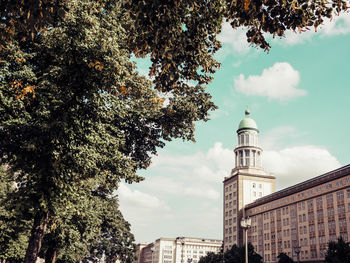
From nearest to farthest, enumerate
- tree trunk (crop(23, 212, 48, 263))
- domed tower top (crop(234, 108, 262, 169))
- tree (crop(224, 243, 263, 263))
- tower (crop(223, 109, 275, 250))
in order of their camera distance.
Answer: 1. tree trunk (crop(23, 212, 48, 263))
2. tree (crop(224, 243, 263, 263))
3. tower (crop(223, 109, 275, 250))
4. domed tower top (crop(234, 108, 262, 169))

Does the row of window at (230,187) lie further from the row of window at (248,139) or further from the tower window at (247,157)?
the row of window at (248,139)

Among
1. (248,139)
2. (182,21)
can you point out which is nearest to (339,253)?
(182,21)

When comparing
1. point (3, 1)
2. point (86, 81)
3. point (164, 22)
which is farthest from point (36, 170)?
point (164, 22)

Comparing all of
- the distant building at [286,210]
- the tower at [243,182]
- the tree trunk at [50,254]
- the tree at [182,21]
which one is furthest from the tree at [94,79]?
the tower at [243,182]

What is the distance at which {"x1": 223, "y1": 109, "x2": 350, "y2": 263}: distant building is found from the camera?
2526 inches

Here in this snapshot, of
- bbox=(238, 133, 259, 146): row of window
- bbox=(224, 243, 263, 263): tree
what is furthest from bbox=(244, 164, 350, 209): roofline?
bbox=(238, 133, 259, 146): row of window

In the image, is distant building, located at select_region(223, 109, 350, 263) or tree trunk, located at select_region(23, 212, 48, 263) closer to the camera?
tree trunk, located at select_region(23, 212, 48, 263)

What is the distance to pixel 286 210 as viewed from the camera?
82625 mm

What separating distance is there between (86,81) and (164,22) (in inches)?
234

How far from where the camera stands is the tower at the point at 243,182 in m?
111

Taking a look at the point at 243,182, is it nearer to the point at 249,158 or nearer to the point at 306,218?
the point at 249,158

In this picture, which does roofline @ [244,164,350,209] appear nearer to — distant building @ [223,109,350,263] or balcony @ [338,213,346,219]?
distant building @ [223,109,350,263]

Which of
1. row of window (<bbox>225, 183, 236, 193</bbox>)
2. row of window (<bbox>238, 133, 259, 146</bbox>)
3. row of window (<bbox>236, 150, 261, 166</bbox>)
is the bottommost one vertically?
row of window (<bbox>225, 183, 236, 193</bbox>)

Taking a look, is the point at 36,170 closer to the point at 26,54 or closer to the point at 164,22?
the point at 26,54
